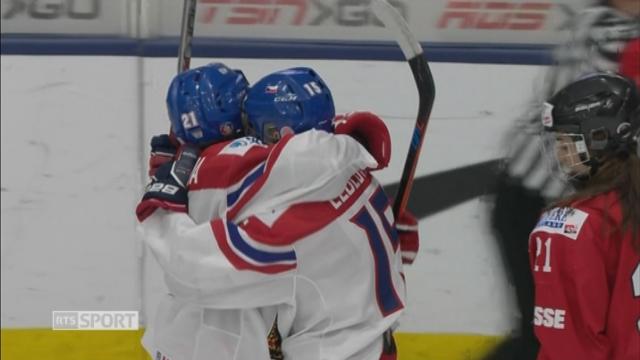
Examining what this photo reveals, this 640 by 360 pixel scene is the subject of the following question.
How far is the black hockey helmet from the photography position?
173 cm

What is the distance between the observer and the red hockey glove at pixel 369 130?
174 centimetres

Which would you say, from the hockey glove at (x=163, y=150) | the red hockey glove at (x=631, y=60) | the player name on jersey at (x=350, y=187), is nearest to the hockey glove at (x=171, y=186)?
→ the hockey glove at (x=163, y=150)

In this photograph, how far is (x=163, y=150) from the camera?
181 cm

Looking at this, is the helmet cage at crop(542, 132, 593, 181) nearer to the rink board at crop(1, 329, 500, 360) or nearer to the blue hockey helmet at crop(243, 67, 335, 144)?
the blue hockey helmet at crop(243, 67, 335, 144)

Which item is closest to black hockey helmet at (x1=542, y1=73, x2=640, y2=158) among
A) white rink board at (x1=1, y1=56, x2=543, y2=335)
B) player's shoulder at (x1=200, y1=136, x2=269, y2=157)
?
player's shoulder at (x1=200, y1=136, x2=269, y2=157)

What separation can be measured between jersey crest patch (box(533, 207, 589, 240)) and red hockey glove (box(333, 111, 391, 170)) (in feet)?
0.99

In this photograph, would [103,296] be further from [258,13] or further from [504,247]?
[504,247]

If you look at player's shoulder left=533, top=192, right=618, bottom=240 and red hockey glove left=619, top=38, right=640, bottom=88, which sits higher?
player's shoulder left=533, top=192, right=618, bottom=240

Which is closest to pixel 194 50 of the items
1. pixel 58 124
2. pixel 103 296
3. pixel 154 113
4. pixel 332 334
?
pixel 154 113

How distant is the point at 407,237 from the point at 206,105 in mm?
545

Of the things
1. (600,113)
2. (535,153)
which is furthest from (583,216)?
(535,153)

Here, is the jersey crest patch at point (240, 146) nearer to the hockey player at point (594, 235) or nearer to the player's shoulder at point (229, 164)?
the player's shoulder at point (229, 164)

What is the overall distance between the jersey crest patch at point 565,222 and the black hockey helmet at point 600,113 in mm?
108

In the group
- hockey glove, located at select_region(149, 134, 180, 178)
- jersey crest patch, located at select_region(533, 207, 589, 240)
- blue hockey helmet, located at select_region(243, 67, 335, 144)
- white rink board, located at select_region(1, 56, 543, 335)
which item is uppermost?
blue hockey helmet, located at select_region(243, 67, 335, 144)
